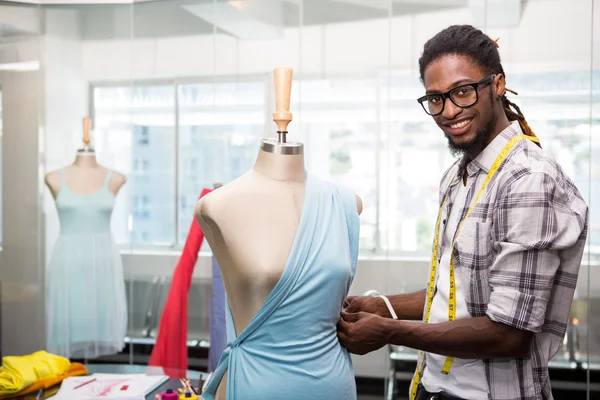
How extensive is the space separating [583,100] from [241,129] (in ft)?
6.37

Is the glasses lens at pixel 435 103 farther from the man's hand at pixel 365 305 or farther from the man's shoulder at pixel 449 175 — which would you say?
the man's hand at pixel 365 305

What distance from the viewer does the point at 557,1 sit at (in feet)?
11.0

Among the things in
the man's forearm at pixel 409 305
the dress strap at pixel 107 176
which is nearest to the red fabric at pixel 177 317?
the dress strap at pixel 107 176

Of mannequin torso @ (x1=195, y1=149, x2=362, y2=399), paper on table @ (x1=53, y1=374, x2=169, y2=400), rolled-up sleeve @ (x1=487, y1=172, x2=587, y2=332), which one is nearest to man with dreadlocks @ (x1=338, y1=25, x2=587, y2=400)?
rolled-up sleeve @ (x1=487, y1=172, x2=587, y2=332)

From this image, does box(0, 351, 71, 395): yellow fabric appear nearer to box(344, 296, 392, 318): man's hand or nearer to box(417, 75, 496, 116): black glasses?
box(344, 296, 392, 318): man's hand

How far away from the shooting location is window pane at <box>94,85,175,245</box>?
4.04m

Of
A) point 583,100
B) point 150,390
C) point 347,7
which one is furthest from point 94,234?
point 583,100

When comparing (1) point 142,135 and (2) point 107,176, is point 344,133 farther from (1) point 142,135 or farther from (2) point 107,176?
(2) point 107,176

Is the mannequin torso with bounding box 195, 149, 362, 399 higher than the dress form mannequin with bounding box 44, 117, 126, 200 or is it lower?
lower

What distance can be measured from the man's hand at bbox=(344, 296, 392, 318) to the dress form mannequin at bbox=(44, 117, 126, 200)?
250cm

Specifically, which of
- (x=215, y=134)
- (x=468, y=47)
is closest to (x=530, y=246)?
(x=468, y=47)

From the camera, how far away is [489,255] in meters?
1.44

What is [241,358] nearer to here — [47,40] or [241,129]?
[241,129]

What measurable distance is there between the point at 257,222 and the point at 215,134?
2.57 meters
